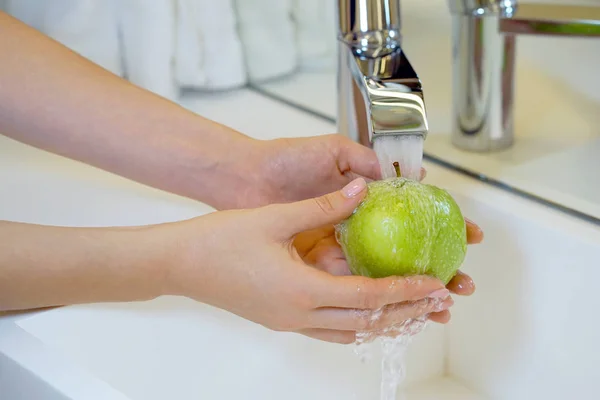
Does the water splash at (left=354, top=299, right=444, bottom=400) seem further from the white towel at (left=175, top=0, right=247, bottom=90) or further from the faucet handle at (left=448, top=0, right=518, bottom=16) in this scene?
the white towel at (left=175, top=0, right=247, bottom=90)

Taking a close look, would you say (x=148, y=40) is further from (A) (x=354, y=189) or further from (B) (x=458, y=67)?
(A) (x=354, y=189)

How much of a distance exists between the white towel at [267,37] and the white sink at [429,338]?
0.28 meters

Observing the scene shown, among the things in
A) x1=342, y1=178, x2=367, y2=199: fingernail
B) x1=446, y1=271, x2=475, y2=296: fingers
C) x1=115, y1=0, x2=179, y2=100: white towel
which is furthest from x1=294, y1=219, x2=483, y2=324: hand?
x1=115, y1=0, x2=179, y2=100: white towel

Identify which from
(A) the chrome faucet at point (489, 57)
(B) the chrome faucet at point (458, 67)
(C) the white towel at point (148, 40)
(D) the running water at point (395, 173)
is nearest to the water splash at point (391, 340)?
(D) the running water at point (395, 173)

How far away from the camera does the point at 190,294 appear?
0.56 m

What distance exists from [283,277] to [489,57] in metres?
0.32

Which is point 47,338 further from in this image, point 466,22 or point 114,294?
point 466,22

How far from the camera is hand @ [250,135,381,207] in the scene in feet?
2.14

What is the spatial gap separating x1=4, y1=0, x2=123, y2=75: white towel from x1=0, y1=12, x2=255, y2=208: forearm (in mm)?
180

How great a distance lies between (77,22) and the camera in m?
0.87

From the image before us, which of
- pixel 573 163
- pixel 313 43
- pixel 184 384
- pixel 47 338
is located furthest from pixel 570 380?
pixel 313 43

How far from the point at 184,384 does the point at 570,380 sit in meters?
0.31

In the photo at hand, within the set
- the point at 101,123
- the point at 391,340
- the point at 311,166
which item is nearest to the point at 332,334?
the point at 391,340

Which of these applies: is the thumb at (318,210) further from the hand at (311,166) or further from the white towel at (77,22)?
the white towel at (77,22)
